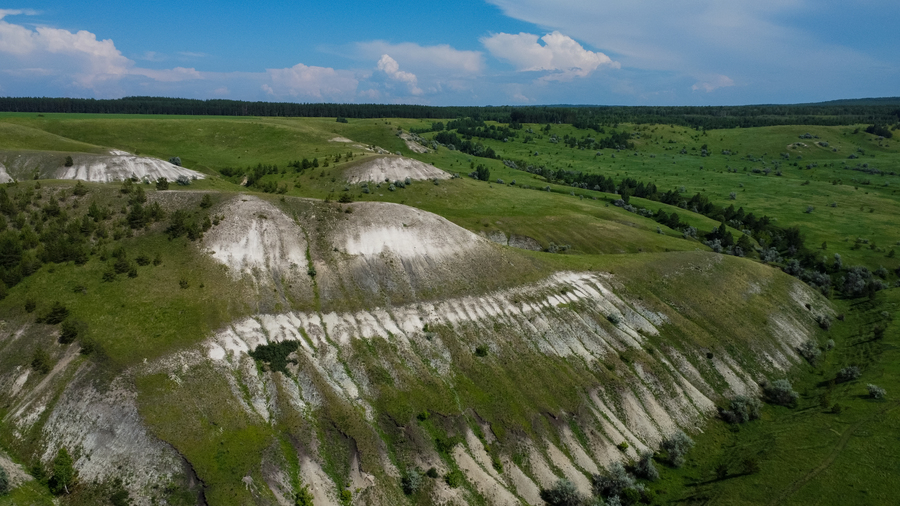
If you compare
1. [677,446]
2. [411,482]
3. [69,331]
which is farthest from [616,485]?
[69,331]

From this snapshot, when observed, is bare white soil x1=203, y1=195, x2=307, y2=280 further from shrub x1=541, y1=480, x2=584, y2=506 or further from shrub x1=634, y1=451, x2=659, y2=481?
shrub x1=634, y1=451, x2=659, y2=481

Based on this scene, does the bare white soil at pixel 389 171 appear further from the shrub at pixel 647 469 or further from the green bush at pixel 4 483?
the shrub at pixel 647 469

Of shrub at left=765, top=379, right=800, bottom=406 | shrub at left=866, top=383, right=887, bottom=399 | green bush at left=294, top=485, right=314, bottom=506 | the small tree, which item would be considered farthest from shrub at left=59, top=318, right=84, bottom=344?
shrub at left=866, top=383, right=887, bottom=399

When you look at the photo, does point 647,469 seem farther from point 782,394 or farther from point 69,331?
point 69,331

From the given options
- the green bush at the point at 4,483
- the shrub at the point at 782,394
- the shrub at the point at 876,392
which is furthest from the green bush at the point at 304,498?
the shrub at the point at 876,392

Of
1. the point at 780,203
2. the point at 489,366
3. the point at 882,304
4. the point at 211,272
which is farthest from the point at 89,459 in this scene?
the point at 780,203

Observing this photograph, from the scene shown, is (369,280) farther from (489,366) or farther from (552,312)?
(552,312)
